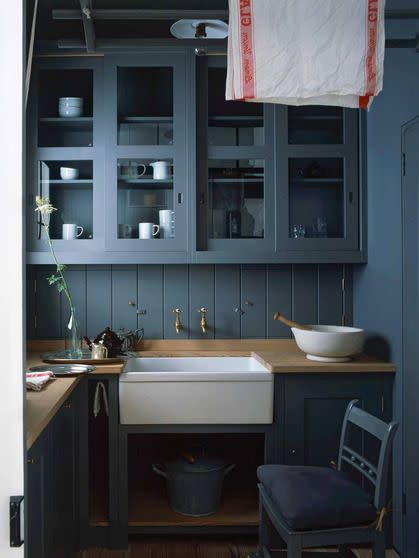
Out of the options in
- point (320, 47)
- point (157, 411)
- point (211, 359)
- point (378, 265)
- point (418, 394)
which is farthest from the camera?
point (211, 359)

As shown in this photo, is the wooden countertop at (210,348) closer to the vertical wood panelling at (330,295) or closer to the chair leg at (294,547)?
the vertical wood panelling at (330,295)

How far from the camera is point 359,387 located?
277 cm

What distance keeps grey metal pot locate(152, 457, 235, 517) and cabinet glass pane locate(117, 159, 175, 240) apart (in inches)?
45.2

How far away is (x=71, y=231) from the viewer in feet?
10.1

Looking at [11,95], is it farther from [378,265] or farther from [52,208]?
[378,265]

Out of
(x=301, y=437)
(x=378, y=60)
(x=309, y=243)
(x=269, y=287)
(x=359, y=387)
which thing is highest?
(x=378, y=60)

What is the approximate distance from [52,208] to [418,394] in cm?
184

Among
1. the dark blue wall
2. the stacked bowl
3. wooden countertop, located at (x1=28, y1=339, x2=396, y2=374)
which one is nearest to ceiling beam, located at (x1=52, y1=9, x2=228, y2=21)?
the dark blue wall

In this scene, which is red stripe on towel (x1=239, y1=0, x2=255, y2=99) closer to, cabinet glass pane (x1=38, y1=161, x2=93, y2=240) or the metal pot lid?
cabinet glass pane (x1=38, y1=161, x2=93, y2=240)

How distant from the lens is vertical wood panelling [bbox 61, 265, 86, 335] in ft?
11.0

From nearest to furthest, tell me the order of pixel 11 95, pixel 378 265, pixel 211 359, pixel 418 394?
1. pixel 11 95
2. pixel 418 394
3. pixel 378 265
4. pixel 211 359

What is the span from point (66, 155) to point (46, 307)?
2.81 feet

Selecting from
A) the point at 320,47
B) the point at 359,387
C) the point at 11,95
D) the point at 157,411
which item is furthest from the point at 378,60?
the point at 157,411

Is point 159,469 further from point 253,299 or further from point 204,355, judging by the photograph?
point 253,299
